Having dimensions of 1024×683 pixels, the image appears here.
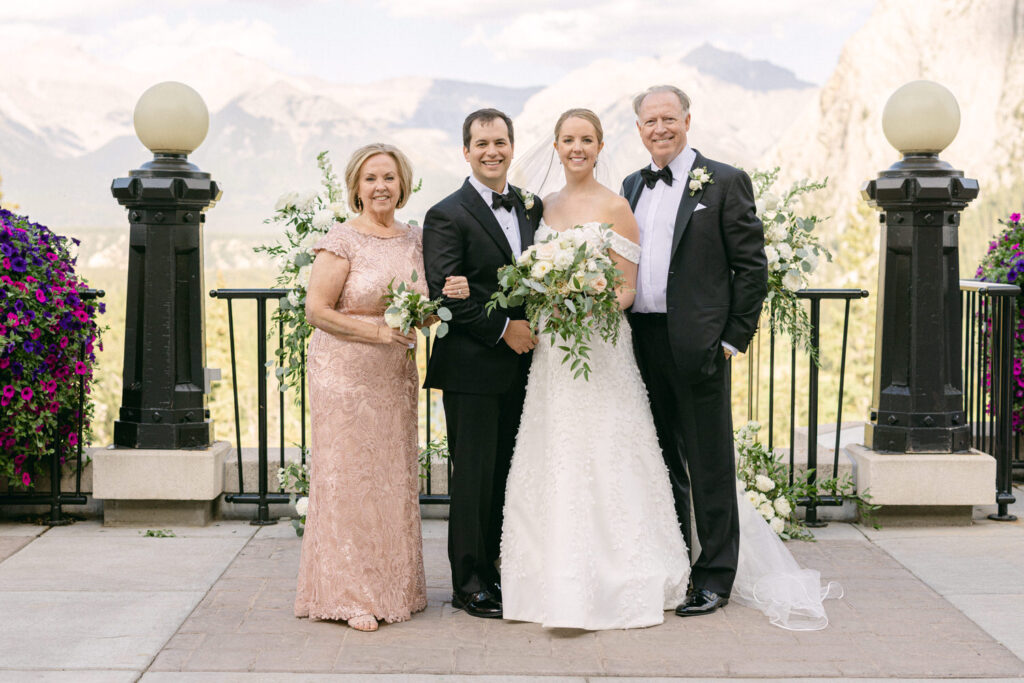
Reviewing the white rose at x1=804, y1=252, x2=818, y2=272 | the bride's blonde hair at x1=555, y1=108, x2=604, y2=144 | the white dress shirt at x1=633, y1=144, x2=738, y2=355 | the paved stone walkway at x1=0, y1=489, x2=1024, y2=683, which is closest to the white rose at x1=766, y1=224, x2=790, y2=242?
the white rose at x1=804, y1=252, x2=818, y2=272

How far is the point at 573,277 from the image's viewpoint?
4.07 m

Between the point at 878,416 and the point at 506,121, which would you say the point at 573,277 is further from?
the point at 878,416

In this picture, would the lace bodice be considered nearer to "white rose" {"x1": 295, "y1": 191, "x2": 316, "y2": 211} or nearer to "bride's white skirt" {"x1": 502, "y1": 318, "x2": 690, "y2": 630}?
"bride's white skirt" {"x1": 502, "y1": 318, "x2": 690, "y2": 630}

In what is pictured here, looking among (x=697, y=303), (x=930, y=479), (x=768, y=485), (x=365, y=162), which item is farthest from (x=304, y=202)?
(x=930, y=479)

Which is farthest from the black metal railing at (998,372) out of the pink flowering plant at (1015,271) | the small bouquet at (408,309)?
the small bouquet at (408,309)

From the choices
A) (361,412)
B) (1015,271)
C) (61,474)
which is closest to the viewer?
(361,412)

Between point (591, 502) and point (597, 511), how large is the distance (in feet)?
0.16

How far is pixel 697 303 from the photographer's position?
4367 mm

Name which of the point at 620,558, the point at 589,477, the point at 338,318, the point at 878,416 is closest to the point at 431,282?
the point at 338,318

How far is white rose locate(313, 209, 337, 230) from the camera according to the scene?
4934mm

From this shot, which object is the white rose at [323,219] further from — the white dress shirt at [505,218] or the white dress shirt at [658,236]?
the white dress shirt at [658,236]

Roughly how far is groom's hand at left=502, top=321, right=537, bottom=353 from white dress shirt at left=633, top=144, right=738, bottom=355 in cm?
51

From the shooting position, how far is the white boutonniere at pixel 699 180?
440 centimetres

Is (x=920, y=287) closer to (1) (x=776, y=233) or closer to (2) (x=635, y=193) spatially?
(1) (x=776, y=233)
